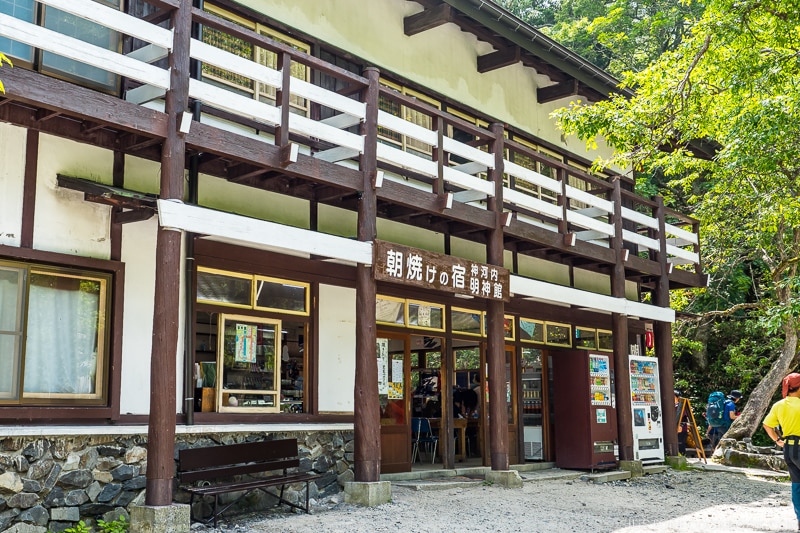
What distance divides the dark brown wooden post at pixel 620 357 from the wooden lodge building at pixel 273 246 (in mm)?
44

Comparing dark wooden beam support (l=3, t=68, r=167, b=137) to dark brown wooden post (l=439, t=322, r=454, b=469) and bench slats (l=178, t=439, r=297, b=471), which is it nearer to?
bench slats (l=178, t=439, r=297, b=471)

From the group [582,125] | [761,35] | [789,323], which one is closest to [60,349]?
[582,125]

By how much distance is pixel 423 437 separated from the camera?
14914 millimetres

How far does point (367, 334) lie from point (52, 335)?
3.68m

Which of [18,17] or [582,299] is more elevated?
[18,17]

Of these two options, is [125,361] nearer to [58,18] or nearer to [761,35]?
[58,18]

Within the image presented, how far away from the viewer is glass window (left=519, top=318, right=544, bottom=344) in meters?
16.1

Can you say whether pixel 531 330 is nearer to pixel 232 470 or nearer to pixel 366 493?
pixel 366 493

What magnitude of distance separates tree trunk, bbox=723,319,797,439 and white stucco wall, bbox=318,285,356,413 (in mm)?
11483

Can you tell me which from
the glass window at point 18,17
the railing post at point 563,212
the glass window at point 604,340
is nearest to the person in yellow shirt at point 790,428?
the railing post at point 563,212

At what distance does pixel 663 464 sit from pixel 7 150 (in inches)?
524

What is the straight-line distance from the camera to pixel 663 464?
16719mm

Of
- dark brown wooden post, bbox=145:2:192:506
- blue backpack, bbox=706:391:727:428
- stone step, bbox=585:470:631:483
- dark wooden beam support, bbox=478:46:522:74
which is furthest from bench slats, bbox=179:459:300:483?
blue backpack, bbox=706:391:727:428

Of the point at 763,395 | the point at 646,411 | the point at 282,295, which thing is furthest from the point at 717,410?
the point at 282,295
